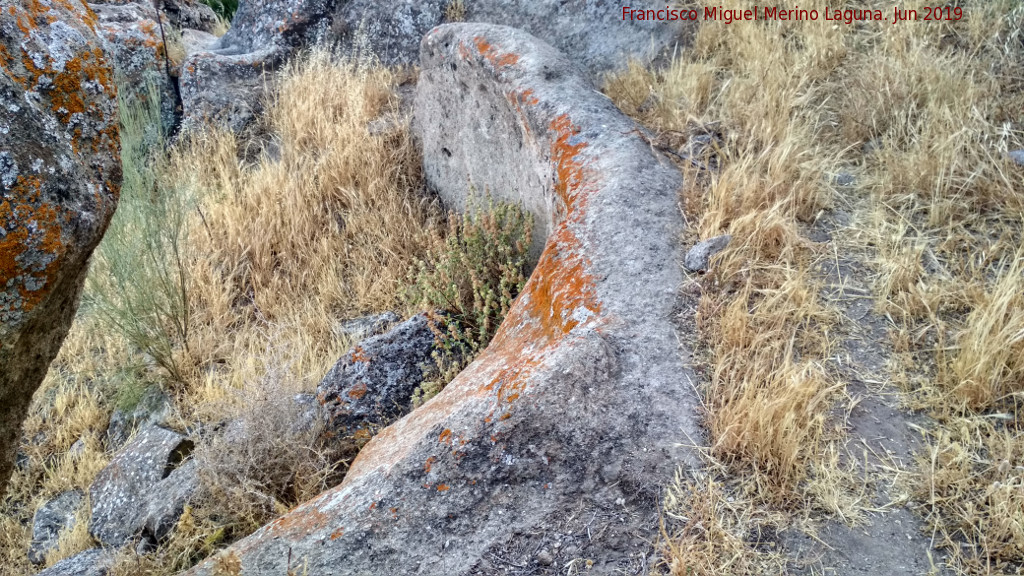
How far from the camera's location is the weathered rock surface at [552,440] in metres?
2.22

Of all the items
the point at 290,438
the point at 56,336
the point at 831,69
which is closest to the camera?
the point at 56,336

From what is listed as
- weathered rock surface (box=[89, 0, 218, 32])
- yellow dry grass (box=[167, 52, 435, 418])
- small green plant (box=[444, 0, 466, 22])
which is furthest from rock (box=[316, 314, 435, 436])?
weathered rock surface (box=[89, 0, 218, 32])

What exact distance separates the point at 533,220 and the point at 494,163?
2.40ft

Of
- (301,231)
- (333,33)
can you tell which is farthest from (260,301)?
(333,33)

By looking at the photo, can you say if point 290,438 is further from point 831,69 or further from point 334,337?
point 831,69

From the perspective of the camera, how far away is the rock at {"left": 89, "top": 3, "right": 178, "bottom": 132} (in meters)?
6.73

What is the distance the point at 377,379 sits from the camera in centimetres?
364

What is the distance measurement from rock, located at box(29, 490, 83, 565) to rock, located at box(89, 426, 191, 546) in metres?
0.17

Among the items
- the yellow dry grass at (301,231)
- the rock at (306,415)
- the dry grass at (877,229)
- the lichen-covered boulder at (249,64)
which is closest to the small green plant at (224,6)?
the lichen-covered boulder at (249,64)

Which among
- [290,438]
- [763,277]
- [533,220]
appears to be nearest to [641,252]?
[763,277]

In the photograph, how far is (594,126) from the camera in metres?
3.70

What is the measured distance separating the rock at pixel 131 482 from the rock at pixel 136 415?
40 cm

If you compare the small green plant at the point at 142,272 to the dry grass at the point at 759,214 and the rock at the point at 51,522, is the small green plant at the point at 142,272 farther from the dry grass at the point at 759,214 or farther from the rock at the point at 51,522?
the dry grass at the point at 759,214

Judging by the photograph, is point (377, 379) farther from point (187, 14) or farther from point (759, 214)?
point (187, 14)
